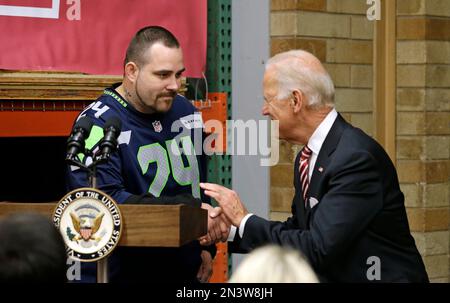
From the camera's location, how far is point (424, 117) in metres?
6.78

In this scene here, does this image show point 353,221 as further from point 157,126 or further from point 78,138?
point 157,126

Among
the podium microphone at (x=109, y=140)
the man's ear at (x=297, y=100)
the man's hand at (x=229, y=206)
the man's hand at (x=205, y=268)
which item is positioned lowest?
the man's hand at (x=205, y=268)

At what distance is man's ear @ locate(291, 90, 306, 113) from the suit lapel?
15 cm

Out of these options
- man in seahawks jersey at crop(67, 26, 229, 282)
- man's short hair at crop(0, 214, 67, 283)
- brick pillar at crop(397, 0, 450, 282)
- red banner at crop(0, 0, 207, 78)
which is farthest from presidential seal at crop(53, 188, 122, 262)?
brick pillar at crop(397, 0, 450, 282)

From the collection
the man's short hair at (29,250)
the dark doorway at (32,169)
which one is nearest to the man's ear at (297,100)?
the man's short hair at (29,250)

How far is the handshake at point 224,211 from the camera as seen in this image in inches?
163

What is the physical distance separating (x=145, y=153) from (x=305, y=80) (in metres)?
0.85

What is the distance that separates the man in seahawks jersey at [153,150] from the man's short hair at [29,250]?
6.26ft

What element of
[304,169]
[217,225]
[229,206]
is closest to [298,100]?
[304,169]

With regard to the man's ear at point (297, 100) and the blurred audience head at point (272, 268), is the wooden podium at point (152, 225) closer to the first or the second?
the man's ear at point (297, 100)

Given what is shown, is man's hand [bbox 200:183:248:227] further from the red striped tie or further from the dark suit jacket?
the red striped tie

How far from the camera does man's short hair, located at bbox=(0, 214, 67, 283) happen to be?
87.6 inches

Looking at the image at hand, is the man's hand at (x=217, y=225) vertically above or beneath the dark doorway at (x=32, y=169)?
beneath
